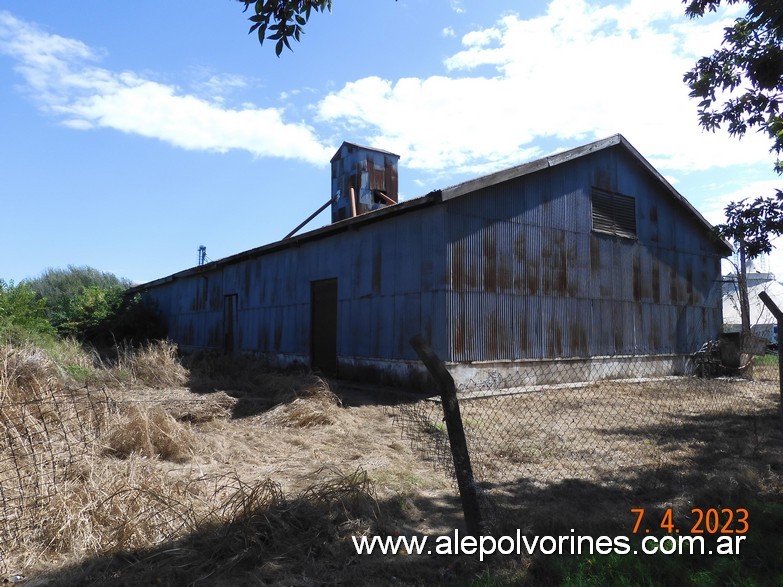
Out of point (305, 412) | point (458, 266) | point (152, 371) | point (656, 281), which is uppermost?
point (656, 281)

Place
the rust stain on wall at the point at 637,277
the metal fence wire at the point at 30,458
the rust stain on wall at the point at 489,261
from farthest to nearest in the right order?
the rust stain on wall at the point at 637,277 < the rust stain on wall at the point at 489,261 < the metal fence wire at the point at 30,458

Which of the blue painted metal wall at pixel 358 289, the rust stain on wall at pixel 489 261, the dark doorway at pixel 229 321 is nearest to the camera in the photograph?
the blue painted metal wall at pixel 358 289

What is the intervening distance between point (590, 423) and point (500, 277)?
410 cm

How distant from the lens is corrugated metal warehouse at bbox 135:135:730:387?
425 inches

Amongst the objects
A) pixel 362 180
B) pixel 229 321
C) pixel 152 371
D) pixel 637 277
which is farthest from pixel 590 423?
pixel 229 321

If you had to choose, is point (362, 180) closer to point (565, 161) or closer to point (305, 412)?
point (565, 161)

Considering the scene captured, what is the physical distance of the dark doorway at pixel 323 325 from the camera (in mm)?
13688

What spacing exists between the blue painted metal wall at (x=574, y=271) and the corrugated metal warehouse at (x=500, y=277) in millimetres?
37

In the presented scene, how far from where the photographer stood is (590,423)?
807 centimetres

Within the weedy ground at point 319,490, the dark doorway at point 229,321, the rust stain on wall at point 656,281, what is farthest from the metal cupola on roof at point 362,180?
the weedy ground at point 319,490

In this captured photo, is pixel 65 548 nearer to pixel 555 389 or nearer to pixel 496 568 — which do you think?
pixel 496 568

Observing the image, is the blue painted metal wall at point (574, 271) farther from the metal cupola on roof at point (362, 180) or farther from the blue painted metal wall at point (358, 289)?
→ the metal cupola on roof at point (362, 180)

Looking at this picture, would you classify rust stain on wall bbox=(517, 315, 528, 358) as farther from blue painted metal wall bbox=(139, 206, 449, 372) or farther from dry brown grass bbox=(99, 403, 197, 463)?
dry brown grass bbox=(99, 403, 197, 463)

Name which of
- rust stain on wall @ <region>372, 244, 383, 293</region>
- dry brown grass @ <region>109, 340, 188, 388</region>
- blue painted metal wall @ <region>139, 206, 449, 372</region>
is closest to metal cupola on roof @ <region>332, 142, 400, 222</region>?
blue painted metal wall @ <region>139, 206, 449, 372</region>
